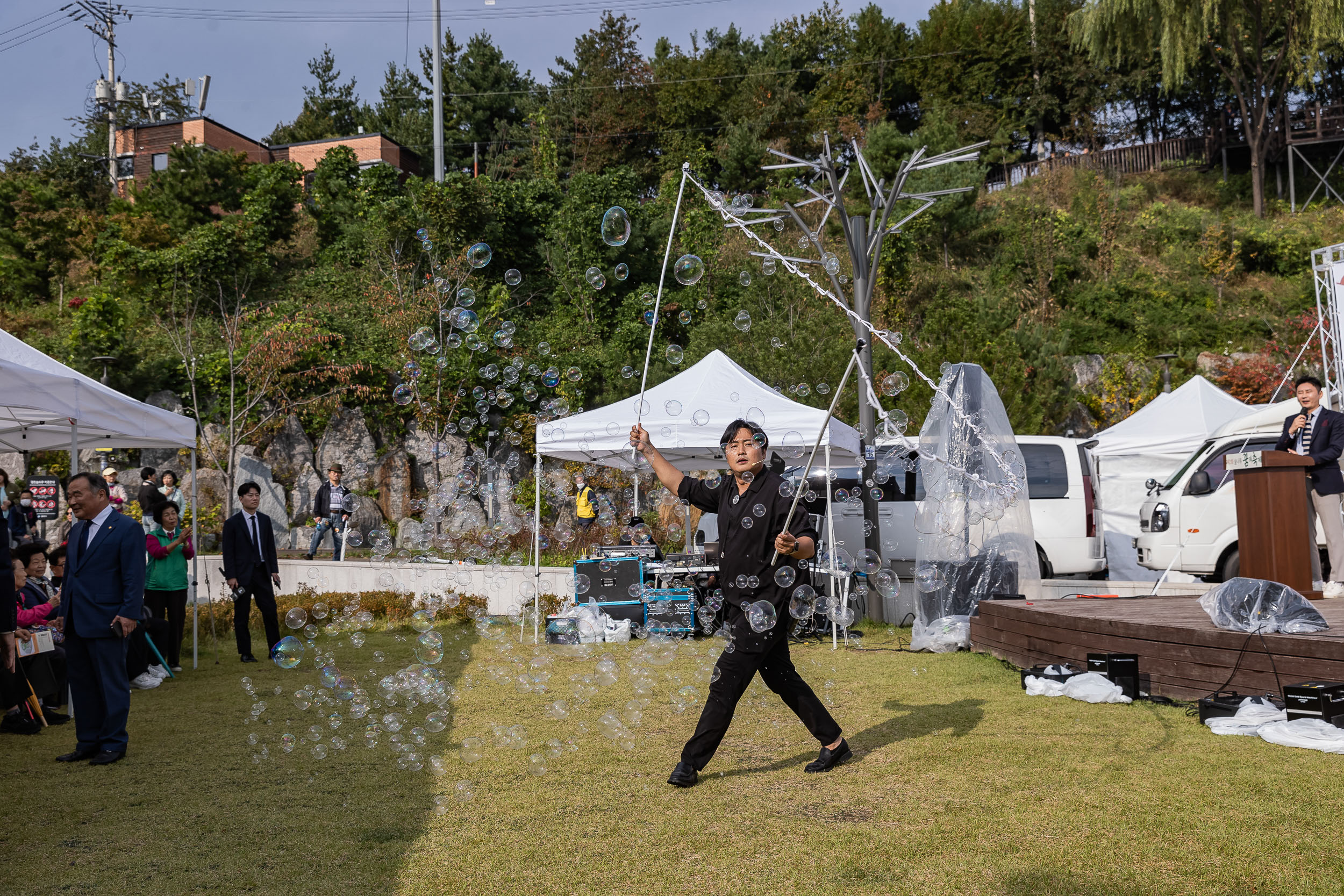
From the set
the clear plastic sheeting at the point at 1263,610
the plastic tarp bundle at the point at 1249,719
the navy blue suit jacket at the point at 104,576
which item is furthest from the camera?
the navy blue suit jacket at the point at 104,576

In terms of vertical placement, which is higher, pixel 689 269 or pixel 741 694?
pixel 689 269

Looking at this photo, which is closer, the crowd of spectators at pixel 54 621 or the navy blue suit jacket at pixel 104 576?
the navy blue suit jacket at pixel 104 576

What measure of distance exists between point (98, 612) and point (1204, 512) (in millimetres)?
10834

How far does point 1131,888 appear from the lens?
3402mm

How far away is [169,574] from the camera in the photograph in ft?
31.6

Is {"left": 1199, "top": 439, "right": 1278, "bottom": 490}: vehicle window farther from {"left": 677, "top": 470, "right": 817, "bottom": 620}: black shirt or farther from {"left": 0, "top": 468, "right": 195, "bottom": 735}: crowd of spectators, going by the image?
{"left": 0, "top": 468, "right": 195, "bottom": 735}: crowd of spectators

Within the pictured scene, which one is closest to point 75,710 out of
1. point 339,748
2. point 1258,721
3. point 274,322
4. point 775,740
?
point 339,748

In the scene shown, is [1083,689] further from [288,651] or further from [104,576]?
[104,576]

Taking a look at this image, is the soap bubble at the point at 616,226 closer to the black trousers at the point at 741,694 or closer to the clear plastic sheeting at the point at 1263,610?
the black trousers at the point at 741,694

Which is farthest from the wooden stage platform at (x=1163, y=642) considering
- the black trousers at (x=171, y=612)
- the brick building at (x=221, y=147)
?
the brick building at (x=221, y=147)

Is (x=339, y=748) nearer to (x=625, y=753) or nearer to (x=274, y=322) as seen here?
(x=625, y=753)

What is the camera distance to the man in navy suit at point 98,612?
5.95 m

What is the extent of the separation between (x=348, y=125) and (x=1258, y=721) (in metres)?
44.5

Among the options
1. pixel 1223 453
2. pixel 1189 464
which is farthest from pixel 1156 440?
pixel 1223 453
